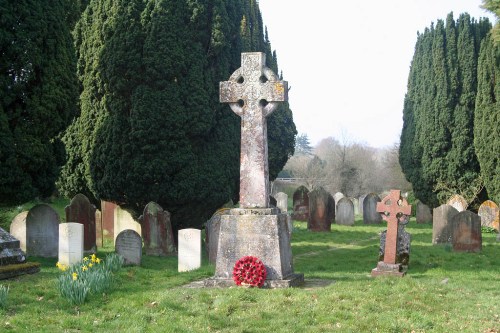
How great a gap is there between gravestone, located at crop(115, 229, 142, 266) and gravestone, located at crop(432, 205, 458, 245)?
921cm

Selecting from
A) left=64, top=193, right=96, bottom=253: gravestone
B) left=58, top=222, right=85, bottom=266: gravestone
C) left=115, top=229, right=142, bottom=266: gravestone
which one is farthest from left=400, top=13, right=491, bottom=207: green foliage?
left=58, top=222, right=85, bottom=266: gravestone

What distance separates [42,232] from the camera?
14.2 m

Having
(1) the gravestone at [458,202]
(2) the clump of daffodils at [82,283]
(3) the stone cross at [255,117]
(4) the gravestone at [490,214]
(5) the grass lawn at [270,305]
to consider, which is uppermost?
(3) the stone cross at [255,117]

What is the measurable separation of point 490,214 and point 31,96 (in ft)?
56.7

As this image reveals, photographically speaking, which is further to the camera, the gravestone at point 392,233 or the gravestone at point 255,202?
the gravestone at point 392,233

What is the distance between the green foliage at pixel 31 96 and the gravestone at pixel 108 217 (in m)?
3.85

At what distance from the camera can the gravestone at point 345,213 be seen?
26062mm

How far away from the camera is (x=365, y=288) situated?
9.73 meters

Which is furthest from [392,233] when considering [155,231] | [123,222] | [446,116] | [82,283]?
[446,116]

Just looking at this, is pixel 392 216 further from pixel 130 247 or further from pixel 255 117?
pixel 130 247

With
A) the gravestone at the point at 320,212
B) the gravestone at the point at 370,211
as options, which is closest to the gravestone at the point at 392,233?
the gravestone at the point at 320,212

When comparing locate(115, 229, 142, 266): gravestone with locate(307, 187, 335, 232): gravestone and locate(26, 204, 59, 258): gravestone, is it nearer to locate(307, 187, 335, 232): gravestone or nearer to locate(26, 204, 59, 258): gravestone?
locate(26, 204, 59, 258): gravestone

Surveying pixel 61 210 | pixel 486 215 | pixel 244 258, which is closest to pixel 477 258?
pixel 244 258

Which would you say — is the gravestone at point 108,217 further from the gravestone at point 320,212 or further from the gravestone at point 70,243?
the gravestone at point 320,212
